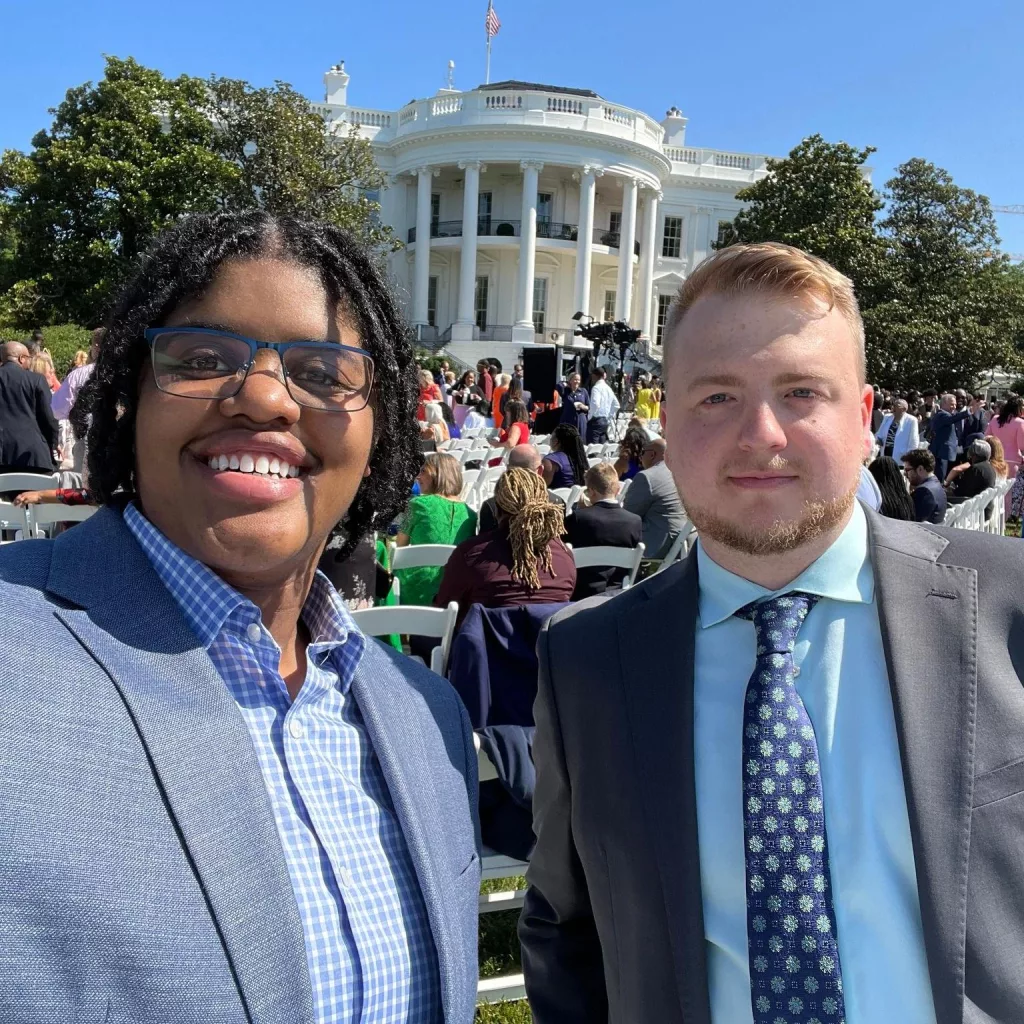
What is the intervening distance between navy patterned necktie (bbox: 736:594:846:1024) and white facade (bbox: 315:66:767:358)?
134ft

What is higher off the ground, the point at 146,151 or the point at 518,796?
the point at 146,151

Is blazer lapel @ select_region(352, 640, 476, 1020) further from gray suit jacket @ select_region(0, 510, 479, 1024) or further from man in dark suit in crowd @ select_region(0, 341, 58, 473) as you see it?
man in dark suit in crowd @ select_region(0, 341, 58, 473)

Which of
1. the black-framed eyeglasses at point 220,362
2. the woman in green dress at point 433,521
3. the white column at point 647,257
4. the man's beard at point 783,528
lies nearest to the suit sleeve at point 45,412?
the woman in green dress at point 433,521

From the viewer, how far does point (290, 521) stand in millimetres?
1345

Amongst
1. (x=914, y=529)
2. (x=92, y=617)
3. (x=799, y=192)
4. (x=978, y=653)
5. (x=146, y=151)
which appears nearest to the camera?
(x=92, y=617)

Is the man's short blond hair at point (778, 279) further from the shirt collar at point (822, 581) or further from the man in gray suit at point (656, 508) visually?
the man in gray suit at point (656, 508)

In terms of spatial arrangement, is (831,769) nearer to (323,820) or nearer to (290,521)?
(323,820)

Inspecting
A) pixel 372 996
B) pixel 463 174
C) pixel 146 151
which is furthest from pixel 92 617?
pixel 463 174

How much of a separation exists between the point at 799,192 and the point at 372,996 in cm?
3660

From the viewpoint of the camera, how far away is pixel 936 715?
136cm

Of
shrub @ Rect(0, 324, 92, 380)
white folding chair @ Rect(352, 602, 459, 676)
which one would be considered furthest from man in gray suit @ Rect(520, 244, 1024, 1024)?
shrub @ Rect(0, 324, 92, 380)

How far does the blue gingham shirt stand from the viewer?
1.22 meters

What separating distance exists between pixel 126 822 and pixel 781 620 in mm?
1048

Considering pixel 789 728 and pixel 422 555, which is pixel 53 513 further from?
pixel 789 728
